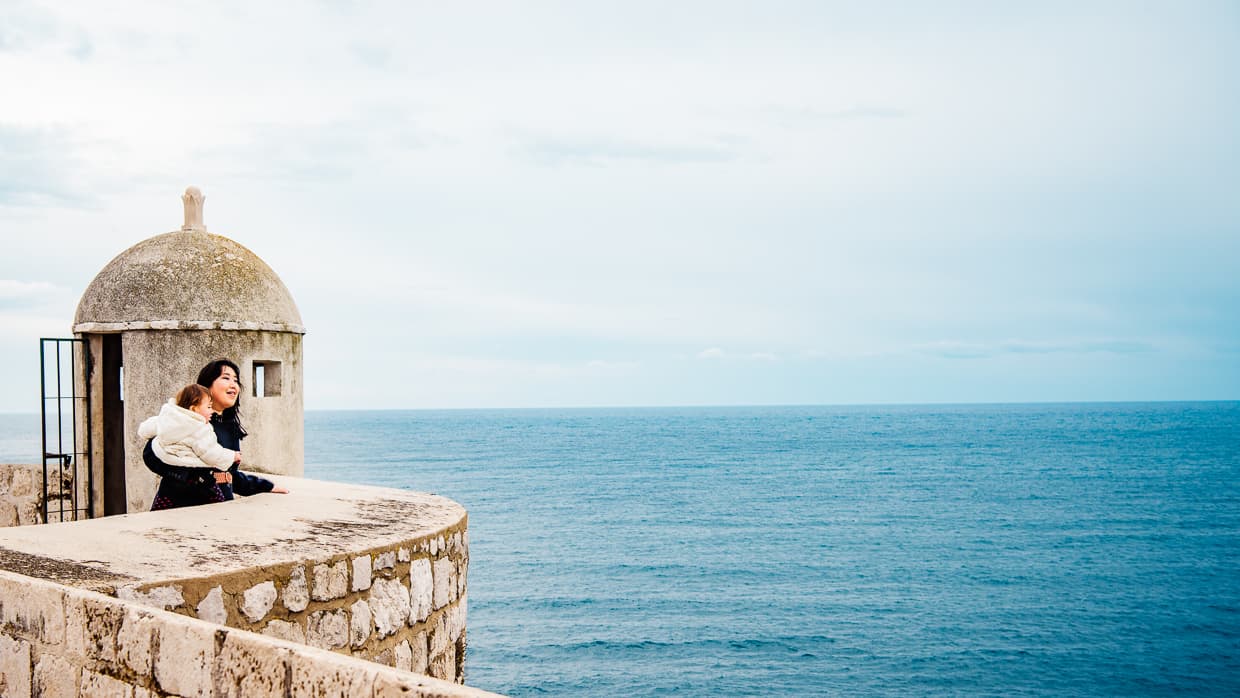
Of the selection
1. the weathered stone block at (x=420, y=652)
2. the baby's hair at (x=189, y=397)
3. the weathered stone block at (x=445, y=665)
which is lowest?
the weathered stone block at (x=445, y=665)

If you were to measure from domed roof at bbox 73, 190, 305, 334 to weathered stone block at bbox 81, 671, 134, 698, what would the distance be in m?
5.48

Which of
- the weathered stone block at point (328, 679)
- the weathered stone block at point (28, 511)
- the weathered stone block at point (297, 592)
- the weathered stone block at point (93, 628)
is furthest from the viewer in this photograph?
the weathered stone block at point (28, 511)

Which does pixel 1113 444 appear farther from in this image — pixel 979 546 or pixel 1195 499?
pixel 979 546

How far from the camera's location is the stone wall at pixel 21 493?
32.8 feet

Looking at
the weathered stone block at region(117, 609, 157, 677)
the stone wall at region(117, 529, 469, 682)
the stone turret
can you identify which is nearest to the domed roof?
the stone turret

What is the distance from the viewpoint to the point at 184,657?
9.47ft

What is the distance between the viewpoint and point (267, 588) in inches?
171

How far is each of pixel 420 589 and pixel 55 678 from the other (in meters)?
2.20

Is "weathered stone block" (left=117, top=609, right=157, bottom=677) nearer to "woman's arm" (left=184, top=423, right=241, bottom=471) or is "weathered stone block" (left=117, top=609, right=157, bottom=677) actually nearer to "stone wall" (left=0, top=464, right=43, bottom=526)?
"woman's arm" (left=184, top=423, right=241, bottom=471)

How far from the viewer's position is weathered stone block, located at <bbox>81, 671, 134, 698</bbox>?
310cm

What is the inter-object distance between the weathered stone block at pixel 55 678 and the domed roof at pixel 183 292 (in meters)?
5.27

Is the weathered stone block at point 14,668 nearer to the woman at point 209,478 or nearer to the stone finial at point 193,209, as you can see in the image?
the woman at point 209,478

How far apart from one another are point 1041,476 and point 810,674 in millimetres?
47494

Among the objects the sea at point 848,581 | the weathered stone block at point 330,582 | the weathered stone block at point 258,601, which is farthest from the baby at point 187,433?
the sea at point 848,581
